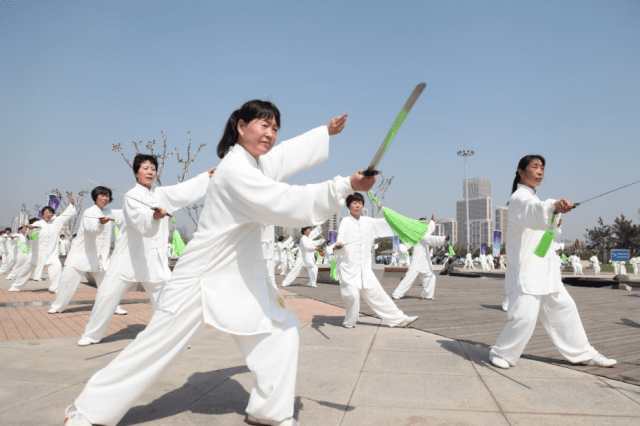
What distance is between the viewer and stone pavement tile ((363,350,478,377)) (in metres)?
3.94

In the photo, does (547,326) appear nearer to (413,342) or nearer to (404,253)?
(413,342)

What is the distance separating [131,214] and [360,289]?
127 inches

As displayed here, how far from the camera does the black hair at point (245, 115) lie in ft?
9.04

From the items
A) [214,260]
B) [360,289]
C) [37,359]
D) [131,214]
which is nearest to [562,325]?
[360,289]

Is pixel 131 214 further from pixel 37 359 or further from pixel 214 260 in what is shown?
pixel 214 260

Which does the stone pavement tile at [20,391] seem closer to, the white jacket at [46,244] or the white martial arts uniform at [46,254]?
the white martial arts uniform at [46,254]

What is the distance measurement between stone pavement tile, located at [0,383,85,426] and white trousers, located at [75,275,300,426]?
1.30ft

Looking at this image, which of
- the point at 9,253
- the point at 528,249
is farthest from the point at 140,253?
the point at 9,253

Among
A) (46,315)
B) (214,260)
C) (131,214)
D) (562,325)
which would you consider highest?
(131,214)

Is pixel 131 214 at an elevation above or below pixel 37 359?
above

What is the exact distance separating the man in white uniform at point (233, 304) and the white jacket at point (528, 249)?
7.81 ft

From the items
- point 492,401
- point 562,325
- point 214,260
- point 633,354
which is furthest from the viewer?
point 633,354

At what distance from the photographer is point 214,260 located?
259 cm

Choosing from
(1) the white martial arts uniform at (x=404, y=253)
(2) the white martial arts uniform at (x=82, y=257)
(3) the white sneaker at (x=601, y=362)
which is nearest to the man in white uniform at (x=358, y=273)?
(3) the white sneaker at (x=601, y=362)
